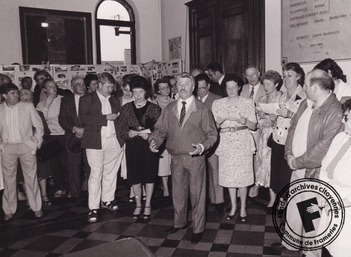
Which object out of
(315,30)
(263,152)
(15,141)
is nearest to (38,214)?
(15,141)

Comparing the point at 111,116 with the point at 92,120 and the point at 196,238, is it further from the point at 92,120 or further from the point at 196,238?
the point at 196,238

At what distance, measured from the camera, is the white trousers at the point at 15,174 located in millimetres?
4387

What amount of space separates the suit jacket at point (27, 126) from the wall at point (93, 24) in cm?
328

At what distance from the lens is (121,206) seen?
5.02 meters

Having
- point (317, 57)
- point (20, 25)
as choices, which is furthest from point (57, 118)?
point (317, 57)

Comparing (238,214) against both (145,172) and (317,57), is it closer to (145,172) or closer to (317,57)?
(145,172)

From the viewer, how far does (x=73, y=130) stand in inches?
193

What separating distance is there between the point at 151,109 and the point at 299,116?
5.70 feet

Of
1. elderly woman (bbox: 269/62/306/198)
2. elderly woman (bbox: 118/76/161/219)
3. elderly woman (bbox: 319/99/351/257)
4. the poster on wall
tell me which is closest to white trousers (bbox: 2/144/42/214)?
elderly woman (bbox: 118/76/161/219)

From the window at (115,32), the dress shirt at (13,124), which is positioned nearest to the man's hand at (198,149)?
the dress shirt at (13,124)

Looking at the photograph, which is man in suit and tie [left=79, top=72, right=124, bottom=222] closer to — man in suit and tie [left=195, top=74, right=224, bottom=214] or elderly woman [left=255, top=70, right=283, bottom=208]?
man in suit and tie [left=195, top=74, right=224, bottom=214]

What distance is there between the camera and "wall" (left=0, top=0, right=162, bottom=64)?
7176 mm

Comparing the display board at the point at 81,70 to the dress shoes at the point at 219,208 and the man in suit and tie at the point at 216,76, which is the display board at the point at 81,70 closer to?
the man in suit and tie at the point at 216,76

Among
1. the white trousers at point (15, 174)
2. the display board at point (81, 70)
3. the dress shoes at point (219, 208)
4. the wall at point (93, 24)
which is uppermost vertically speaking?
the wall at point (93, 24)
